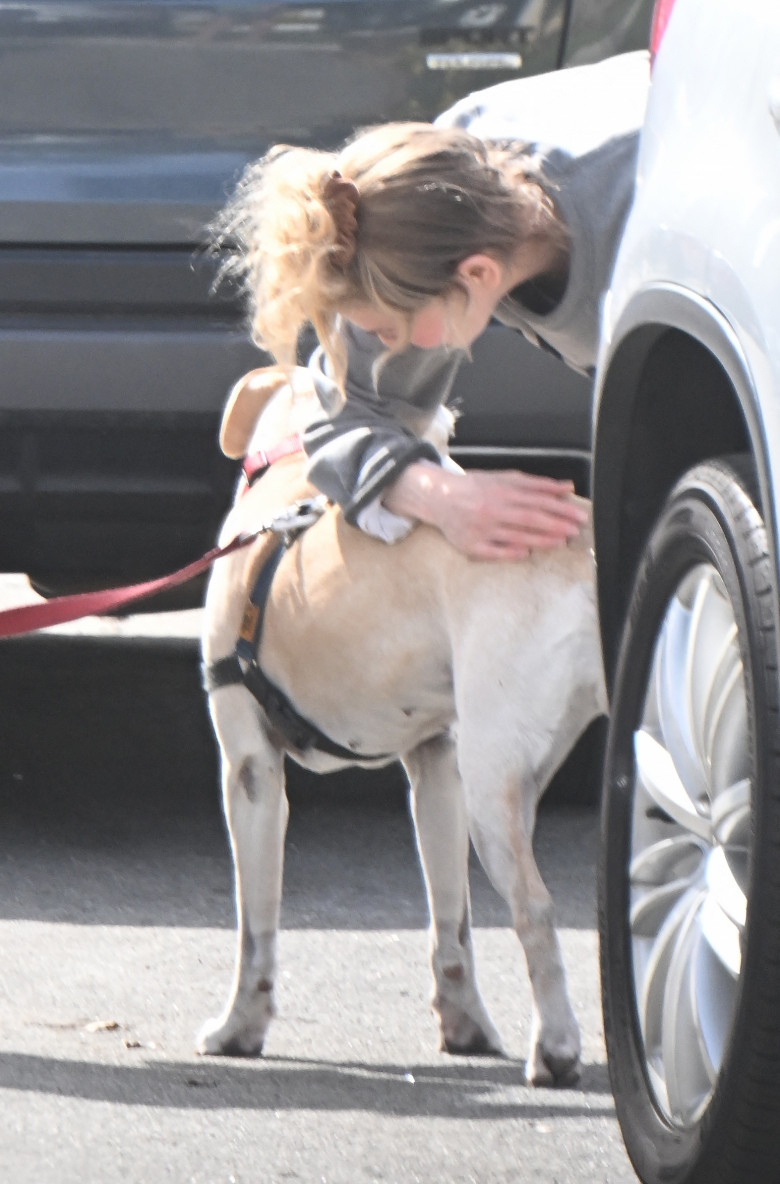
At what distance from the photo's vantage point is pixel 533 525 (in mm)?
2957

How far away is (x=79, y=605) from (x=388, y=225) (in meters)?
0.92

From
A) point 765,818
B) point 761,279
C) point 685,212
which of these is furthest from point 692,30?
point 765,818

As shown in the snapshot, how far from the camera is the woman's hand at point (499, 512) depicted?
2947mm

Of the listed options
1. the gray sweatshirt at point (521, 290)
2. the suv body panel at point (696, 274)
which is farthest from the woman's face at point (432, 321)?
the suv body panel at point (696, 274)

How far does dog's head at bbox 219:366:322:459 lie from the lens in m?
3.62

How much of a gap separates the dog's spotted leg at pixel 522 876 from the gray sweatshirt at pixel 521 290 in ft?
1.78

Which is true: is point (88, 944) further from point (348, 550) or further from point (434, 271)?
point (434, 271)

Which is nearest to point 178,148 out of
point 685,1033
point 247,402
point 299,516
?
point 247,402

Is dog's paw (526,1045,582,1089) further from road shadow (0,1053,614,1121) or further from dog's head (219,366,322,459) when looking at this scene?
dog's head (219,366,322,459)

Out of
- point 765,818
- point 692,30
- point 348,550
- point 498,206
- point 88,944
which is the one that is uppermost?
point 692,30

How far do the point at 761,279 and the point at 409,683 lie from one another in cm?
125

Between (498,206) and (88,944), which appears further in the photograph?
(88,944)

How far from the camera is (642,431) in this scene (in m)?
2.67

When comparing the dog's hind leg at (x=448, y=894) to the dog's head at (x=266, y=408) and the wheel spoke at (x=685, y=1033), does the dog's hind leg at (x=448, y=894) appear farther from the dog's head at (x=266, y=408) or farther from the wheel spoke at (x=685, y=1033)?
the wheel spoke at (x=685, y=1033)
